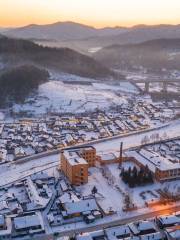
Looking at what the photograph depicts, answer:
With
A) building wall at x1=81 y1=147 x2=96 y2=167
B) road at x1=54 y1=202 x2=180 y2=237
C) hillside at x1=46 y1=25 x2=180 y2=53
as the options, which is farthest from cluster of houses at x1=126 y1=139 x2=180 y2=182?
hillside at x1=46 y1=25 x2=180 y2=53

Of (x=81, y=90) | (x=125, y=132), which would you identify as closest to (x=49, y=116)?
(x=125, y=132)

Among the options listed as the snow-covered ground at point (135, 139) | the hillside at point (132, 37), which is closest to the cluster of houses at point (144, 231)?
the snow-covered ground at point (135, 139)

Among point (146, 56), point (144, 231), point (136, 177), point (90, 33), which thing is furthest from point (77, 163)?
point (90, 33)

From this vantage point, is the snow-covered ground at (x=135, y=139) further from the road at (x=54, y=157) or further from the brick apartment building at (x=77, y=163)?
the brick apartment building at (x=77, y=163)

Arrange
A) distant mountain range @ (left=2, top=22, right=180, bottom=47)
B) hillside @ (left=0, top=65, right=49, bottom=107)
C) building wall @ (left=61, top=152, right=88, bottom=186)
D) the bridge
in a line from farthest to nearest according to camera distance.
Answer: distant mountain range @ (left=2, top=22, right=180, bottom=47) → the bridge → hillside @ (left=0, top=65, right=49, bottom=107) → building wall @ (left=61, top=152, right=88, bottom=186)

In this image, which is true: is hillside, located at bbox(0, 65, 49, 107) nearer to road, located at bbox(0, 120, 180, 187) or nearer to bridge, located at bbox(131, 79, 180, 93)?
bridge, located at bbox(131, 79, 180, 93)

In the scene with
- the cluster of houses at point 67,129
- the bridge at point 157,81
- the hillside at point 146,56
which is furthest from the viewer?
the hillside at point 146,56

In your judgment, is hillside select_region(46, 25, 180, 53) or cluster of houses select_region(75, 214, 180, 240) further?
hillside select_region(46, 25, 180, 53)
